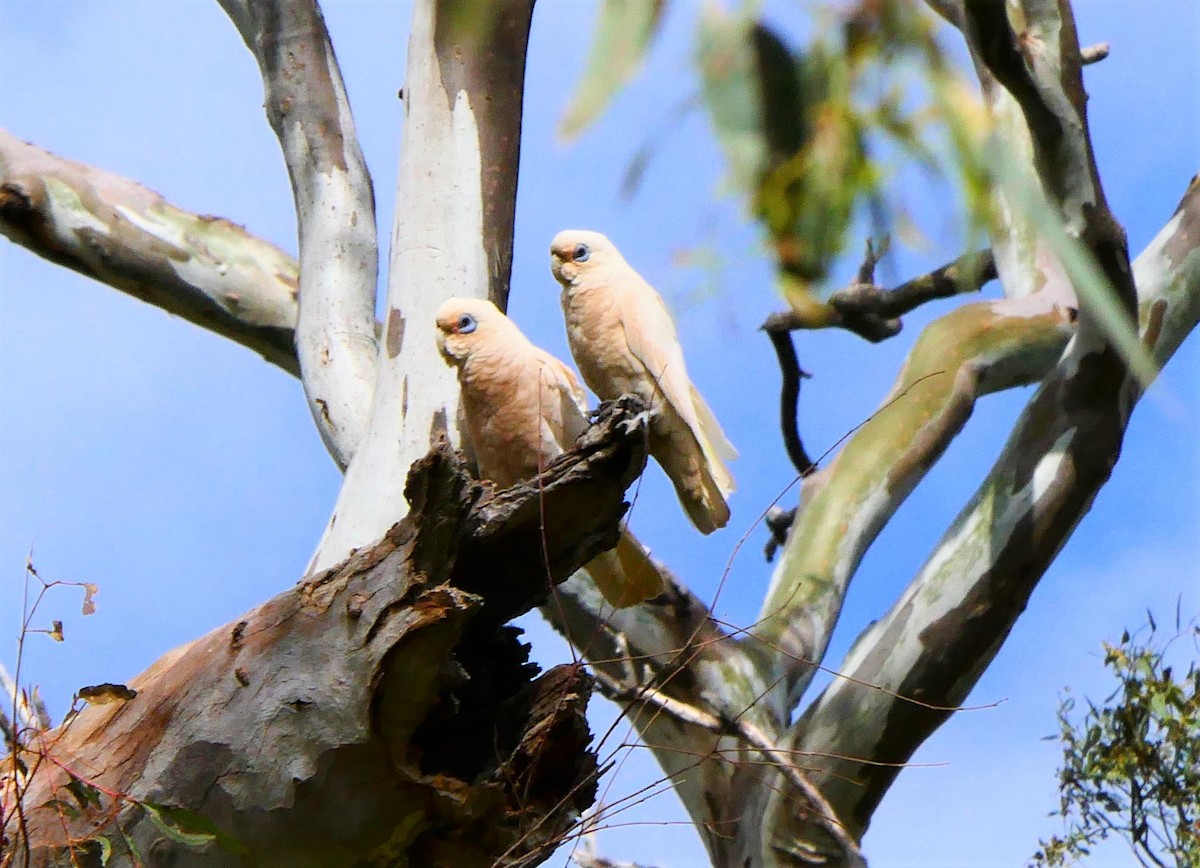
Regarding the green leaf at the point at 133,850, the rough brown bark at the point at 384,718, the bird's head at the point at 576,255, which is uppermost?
the bird's head at the point at 576,255

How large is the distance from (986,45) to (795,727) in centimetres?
150

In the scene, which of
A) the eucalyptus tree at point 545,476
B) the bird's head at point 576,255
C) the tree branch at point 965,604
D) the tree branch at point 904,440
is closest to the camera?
the eucalyptus tree at point 545,476

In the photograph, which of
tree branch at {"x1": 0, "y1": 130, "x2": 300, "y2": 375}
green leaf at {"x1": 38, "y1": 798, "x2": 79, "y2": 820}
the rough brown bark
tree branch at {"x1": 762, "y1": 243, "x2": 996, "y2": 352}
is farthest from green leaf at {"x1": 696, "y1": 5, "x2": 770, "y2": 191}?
tree branch at {"x1": 762, "y1": 243, "x2": 996, "y2": 352}

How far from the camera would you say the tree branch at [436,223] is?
204 cm

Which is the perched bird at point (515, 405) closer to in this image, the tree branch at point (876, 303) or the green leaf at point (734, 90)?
the green leaf at point (734, 90)

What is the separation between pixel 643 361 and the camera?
2.12m

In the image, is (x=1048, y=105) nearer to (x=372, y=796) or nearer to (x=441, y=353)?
(x=441, y=353)

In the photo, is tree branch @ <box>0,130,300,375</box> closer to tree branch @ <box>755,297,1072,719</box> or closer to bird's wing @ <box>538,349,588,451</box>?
bird's wing @ <box>538,349,588,451</box>

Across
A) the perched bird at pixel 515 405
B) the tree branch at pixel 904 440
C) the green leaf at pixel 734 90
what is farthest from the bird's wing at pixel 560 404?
the green leaf at pixel 734 90

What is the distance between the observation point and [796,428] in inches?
149

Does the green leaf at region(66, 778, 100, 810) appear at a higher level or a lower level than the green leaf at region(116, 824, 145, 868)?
higher

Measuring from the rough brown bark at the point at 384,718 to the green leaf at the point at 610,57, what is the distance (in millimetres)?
661

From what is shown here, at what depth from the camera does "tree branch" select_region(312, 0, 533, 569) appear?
204 cm

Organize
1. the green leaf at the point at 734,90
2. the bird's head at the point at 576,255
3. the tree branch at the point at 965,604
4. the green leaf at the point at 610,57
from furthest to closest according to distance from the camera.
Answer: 1. the tree branch at the point at 965,604
2. the bird's head at the point at 576,255
3. the green leaf at the point at 734,90
4. the green leaf at the point at 610,57
